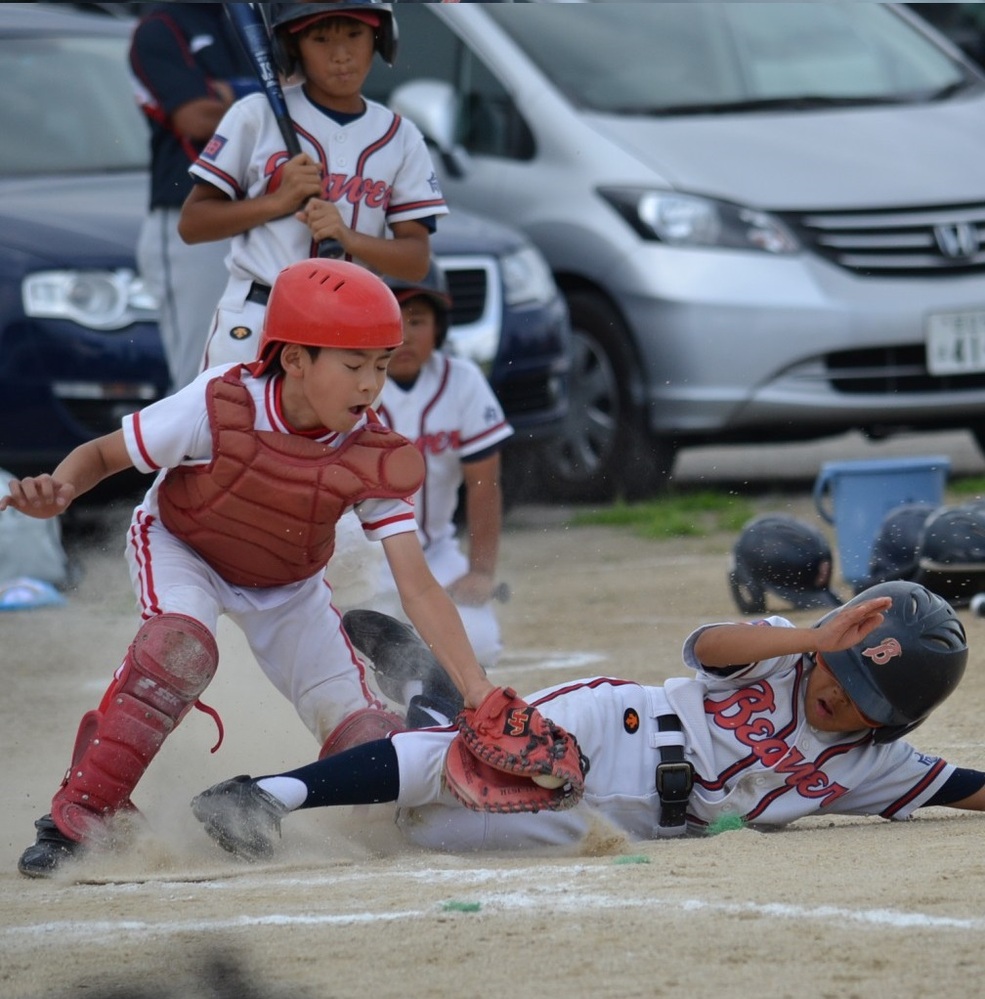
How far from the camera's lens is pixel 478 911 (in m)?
3.43

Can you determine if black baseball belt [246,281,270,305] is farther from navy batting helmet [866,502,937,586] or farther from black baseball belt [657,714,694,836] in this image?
navy batting helmet [866,502,937,586]

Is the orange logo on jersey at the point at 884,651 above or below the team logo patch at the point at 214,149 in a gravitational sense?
below

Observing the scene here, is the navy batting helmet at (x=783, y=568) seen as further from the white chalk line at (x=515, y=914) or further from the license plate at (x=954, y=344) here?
the white chalk line at (x=515, y=914)

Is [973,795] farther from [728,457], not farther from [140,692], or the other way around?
[728,457]

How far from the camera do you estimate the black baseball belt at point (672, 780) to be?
422 centimetres

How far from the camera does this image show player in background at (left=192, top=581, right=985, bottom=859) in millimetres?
4148

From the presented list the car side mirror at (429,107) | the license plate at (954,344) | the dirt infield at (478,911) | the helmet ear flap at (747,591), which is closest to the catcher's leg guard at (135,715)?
the dirt infield at (478,911)

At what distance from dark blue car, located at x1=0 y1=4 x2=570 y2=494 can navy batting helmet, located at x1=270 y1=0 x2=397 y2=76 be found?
288 cm

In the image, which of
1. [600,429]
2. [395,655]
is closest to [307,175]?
[395,655]

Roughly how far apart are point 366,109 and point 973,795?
2.48 meters

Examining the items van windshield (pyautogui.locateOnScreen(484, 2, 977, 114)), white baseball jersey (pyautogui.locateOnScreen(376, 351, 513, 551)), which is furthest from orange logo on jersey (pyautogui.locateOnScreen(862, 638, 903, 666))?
van windshield (pyautogui.locateOnScreen(484, 2, 977, 114))

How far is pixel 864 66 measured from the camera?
9.82 m

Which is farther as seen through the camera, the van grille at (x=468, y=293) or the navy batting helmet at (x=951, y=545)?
the van grille at (x=468, y=293)

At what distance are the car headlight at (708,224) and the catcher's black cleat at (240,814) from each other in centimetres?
539
